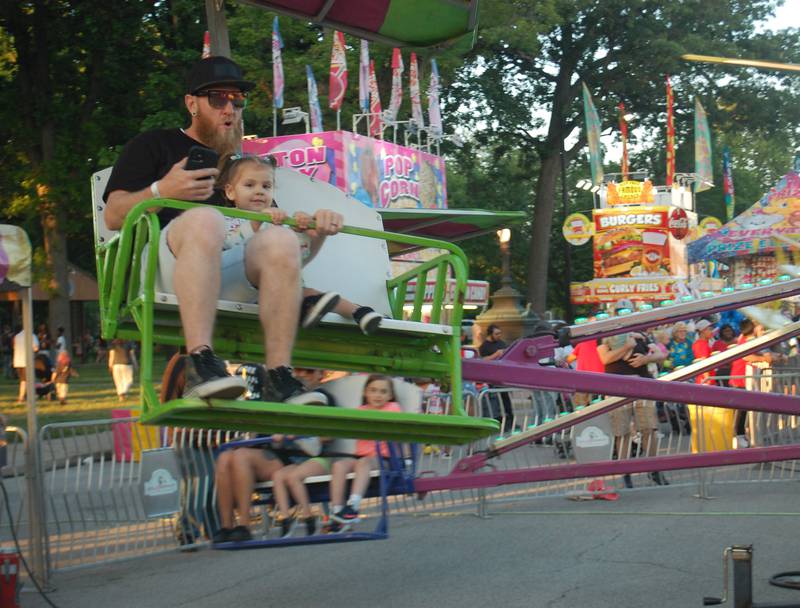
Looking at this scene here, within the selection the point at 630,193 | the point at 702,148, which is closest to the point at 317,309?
the point at 630,193

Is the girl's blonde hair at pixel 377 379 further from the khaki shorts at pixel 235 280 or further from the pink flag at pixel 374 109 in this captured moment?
the pink flag at pixel 374 109

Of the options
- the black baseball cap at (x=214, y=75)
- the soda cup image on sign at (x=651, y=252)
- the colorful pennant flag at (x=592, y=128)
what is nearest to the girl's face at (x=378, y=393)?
the black baseball cap at (x=214, y=75)

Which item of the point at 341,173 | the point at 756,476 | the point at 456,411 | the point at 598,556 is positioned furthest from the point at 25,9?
the point at 456,411

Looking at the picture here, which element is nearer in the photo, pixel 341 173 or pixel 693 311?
pixel 693 311

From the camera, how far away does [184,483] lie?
8781 mm

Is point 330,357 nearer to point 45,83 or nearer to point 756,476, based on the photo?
point 756,476

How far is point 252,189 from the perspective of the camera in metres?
5.11

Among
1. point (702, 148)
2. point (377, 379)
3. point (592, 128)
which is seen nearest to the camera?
point (377, 379)

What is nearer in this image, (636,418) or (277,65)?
(636,418)

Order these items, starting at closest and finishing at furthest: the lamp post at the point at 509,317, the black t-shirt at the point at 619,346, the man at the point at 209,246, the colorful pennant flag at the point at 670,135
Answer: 1. the man at the point at 209,246
2. the black t-shirt at the point at 619,346
3. the lamp post at the point at 509,317
4. the colorful pennant flag at the point at 670,135

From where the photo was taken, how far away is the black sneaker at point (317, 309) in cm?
496

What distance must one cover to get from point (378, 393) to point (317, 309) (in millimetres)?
1255

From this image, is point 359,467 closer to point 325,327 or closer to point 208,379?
point 325,327

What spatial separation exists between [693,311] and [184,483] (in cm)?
436
